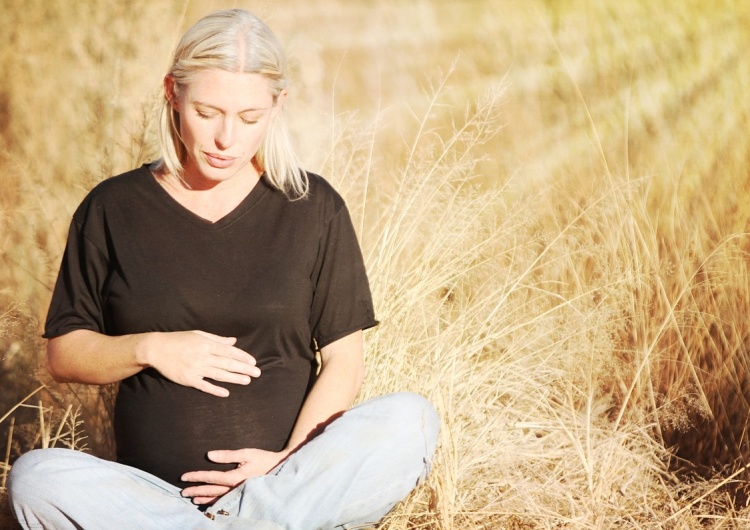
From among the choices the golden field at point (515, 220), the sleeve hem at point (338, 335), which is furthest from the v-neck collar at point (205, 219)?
the golden field at point (515, 220)

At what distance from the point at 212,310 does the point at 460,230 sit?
3.38ft

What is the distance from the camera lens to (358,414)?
6.35 feet

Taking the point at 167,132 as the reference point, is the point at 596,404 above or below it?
below

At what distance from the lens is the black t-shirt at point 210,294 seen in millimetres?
2031

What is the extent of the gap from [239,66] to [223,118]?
0.11 meters

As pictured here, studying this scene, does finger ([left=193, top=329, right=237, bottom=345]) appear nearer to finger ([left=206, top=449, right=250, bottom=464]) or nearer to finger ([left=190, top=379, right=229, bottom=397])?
finger ([left=190, top=379, right=229, bottom=397])

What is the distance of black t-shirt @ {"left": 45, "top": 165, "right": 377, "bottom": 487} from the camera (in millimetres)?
2031

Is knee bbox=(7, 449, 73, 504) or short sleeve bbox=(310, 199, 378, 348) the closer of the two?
knee bbox=(7, 449, 73, 504)

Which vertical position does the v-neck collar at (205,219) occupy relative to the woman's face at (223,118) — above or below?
below

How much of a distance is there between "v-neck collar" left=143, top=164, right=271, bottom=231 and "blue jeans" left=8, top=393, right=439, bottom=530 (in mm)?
518

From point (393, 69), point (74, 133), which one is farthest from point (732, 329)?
point (74, 133)

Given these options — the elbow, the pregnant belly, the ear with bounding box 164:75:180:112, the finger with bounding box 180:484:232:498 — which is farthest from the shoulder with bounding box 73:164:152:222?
the finger with bounding box 180:484:232:498

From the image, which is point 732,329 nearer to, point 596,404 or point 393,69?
point 596,404

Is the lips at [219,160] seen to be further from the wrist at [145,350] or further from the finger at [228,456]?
the finger at [228,456]
